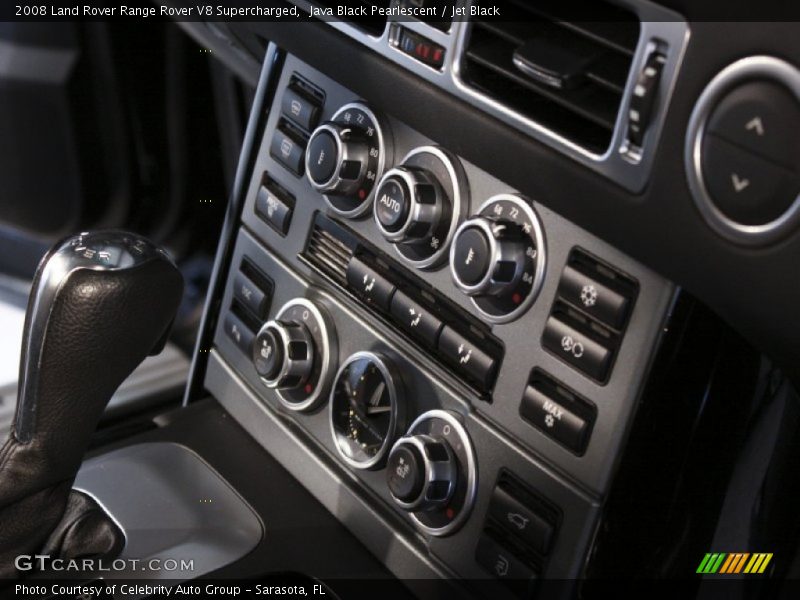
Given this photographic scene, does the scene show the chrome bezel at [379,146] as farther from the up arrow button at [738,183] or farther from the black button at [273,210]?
the up arrow button at [738,183]

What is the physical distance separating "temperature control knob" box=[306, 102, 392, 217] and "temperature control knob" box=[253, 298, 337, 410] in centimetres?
10

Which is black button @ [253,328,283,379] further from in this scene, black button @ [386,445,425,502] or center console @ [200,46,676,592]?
black button @ [386,445,425,502]

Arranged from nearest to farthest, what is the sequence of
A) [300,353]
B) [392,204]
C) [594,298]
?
[594,298] < [392,204] < [300,353]

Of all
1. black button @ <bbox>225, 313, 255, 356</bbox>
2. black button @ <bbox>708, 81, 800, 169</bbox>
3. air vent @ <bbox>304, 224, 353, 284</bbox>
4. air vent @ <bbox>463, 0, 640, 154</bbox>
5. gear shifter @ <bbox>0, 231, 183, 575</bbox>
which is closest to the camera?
black button @ <bbox>708, 81, 800, 169</bbox>

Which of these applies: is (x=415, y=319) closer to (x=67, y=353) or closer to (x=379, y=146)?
(x=379, y=146)

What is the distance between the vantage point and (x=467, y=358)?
741mm

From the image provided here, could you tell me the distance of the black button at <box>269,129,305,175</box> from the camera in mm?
895

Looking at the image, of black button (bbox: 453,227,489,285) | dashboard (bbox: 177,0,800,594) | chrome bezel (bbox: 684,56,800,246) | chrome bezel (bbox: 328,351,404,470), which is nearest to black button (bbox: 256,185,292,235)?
dashboard (bbox: 177,0,800,594)

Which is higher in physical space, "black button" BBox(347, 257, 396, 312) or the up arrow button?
the up arrow button

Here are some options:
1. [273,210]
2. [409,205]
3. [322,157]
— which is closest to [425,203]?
[409,205]

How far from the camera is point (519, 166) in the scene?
2.19ft

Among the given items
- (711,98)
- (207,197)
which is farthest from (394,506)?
(207,197)

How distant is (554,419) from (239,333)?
1.23 feet

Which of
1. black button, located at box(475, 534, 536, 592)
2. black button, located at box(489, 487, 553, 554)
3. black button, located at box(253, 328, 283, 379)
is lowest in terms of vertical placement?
black button, located at box(475, 534, 536, 592)
